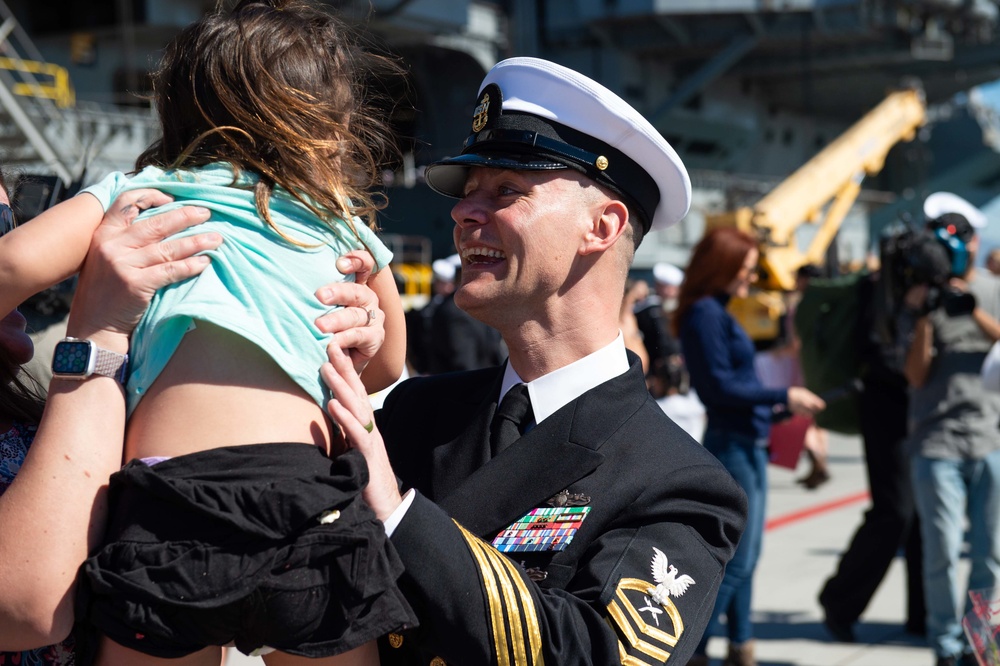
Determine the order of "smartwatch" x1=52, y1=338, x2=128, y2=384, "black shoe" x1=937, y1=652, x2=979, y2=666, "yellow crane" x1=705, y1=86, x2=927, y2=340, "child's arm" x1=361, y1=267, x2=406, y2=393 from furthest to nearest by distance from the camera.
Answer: "yellow crane" x1=705, y1=86, x2=927, y2=340, "black shoe" x1=937, y1=652, x2=979, y2=666, "child's arm" x1=361, y1=267, x2=406, y2=393, "smartwatch" x1=52, y1=338, x2=128, y2=384

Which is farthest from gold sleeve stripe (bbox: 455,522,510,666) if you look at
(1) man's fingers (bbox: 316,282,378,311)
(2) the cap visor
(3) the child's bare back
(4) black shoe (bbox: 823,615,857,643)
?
(4) black shoe (bbox: 823,615,857,643)

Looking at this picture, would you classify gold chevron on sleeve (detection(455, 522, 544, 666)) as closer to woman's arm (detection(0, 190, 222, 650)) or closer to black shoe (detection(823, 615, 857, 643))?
woman's arm (detection(0, 190, 222, 650))

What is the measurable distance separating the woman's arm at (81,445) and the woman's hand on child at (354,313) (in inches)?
7.8

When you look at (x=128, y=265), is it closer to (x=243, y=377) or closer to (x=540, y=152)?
(x=243, y=377)

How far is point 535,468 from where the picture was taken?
1.84m

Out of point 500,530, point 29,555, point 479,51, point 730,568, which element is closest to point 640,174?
point 500,530

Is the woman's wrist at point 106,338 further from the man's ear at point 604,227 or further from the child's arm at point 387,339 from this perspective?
the man's ear at point 604,227

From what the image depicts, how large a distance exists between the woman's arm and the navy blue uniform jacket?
1.46 ft

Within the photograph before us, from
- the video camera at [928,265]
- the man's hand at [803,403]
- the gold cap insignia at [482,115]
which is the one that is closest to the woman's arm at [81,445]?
the gold cap insignia at [482,115]

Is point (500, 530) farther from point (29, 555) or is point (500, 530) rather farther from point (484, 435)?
point (29, 555)

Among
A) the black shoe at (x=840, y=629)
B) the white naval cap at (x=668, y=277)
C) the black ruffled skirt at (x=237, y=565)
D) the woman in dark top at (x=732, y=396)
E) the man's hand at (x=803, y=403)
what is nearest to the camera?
the black ruffled skirt at (x=237, y=565)

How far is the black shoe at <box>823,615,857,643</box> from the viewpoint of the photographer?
17.9 feet

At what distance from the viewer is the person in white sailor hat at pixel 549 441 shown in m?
1.58

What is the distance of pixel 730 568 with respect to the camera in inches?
187
